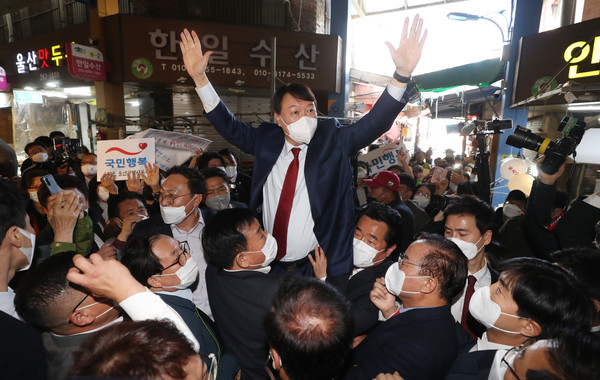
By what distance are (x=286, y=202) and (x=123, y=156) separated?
2394 millimetres

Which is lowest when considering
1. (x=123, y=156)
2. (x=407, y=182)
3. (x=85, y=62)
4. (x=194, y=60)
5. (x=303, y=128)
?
(x=407, y=182)

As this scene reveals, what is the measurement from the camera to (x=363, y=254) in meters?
2.55

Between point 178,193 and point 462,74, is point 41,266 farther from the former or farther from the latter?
point 462,74

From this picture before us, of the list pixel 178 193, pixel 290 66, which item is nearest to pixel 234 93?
pixel 290 66

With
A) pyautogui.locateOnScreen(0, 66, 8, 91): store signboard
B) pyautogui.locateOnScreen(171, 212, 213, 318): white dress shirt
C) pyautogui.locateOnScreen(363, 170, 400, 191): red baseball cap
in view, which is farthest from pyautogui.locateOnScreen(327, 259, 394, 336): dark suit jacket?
pyautogui.locateOnScreen(0, 66, 8, 91): store signboard

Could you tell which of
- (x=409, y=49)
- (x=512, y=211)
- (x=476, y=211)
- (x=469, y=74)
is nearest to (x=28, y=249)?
(x=409, y=49)

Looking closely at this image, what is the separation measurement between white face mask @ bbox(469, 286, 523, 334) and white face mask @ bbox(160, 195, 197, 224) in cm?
233

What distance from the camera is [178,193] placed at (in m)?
2.97

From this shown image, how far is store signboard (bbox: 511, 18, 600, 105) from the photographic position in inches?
260

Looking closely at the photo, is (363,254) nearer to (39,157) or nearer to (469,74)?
(39,157)

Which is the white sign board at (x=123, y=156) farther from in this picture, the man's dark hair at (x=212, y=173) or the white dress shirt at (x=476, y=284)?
the white dress shirt at (x=476, y=284)

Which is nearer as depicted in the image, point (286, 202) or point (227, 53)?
point (286, 202)

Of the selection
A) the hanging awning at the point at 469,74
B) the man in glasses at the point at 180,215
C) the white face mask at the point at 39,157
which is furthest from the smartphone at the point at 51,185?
the hanging awning at the point at 469,74

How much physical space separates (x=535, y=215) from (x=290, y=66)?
8911 millimetres
